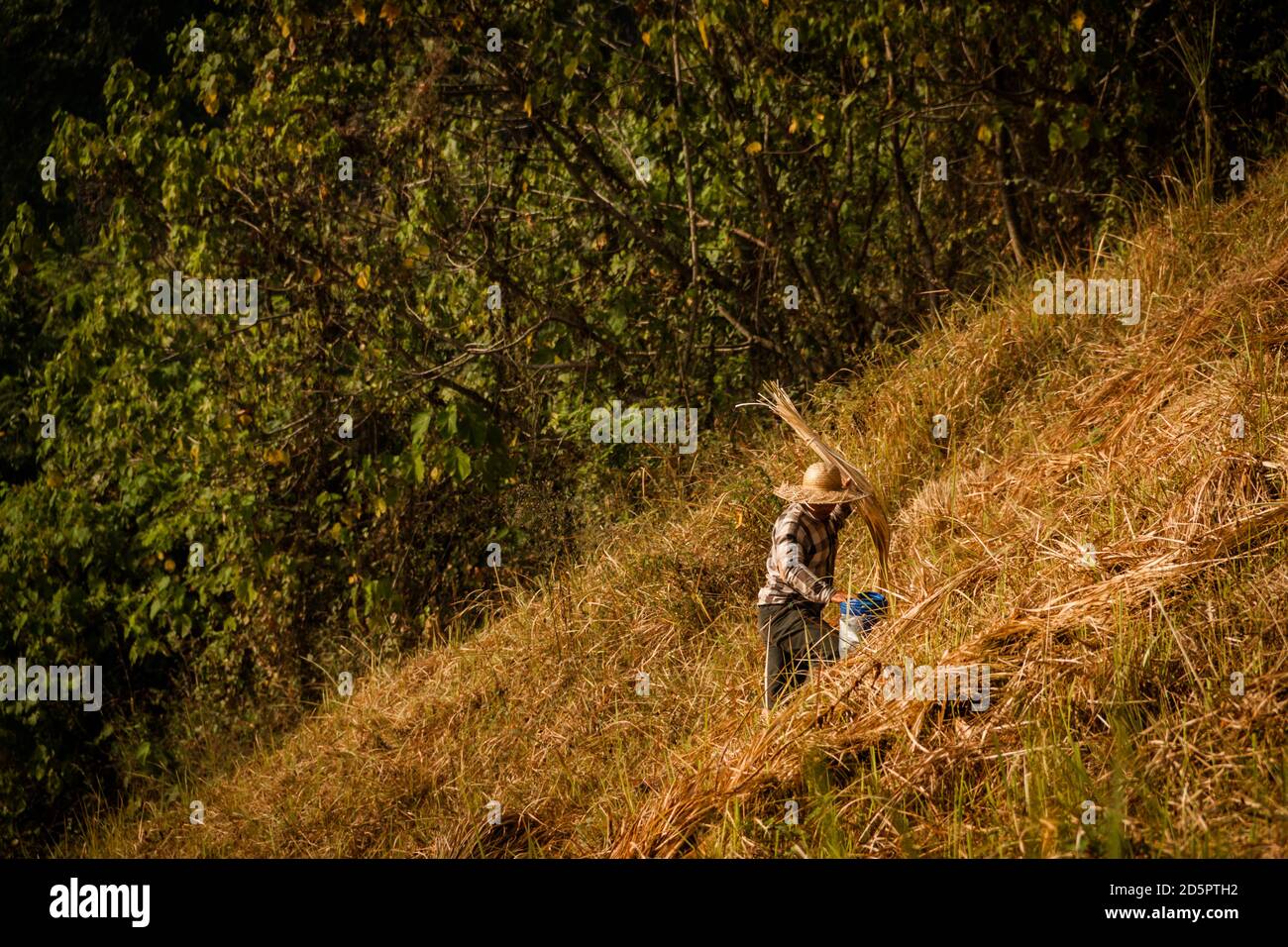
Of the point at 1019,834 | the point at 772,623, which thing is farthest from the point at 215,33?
the point at 1019,834

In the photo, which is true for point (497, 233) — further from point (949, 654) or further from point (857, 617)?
point (949, 654)

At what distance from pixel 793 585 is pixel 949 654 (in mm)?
848

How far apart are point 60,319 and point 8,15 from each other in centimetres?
368

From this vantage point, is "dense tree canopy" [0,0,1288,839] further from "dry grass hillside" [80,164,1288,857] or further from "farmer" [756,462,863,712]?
"farmer" [756,462,863,712]

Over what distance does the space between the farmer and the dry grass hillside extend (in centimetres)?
15

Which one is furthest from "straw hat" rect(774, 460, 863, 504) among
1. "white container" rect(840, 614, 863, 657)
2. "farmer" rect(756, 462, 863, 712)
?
"white container" rect(840, 614, 863, 657)

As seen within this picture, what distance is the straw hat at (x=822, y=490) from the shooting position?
4.73 m

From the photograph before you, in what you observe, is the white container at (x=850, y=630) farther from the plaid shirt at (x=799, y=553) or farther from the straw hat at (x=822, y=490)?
the straw hat at (x=822, y=490)

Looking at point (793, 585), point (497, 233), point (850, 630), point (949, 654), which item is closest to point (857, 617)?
point (850, 630)

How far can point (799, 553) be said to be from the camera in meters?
4.68

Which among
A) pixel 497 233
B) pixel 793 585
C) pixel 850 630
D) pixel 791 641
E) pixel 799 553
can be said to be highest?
pixel 497 233

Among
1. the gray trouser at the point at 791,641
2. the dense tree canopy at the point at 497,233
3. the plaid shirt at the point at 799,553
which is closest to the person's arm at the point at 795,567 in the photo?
the plaid shirt at the point at 799,553

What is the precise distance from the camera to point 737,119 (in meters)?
8.55

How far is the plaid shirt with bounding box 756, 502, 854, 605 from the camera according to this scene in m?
4.64
